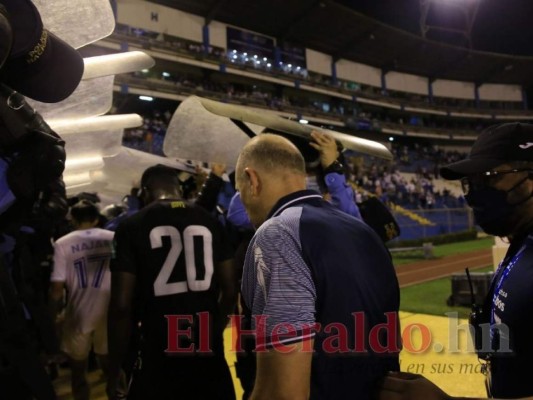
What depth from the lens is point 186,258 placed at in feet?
9.53

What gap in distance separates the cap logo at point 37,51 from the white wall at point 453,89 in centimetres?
4628

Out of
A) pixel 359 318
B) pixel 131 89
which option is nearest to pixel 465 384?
pixel 359 318

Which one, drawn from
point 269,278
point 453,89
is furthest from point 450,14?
point 269,278

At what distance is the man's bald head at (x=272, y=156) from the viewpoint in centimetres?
174

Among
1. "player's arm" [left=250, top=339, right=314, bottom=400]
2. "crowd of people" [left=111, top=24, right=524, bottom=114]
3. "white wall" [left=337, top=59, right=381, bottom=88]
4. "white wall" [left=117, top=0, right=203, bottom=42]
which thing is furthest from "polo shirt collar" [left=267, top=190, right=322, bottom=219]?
"white wall" [left=337, top=59, right=381, bottom=88]

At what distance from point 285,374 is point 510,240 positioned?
3.89ft

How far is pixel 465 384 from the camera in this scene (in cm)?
409

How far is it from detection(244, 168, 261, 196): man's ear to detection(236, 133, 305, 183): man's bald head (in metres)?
0.02

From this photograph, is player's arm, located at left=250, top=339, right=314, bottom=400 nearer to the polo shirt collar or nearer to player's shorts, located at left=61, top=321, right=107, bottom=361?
the polo shirt collar

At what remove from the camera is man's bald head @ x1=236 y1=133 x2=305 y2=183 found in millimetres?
1744

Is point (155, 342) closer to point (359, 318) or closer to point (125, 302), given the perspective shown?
point (125, 302)

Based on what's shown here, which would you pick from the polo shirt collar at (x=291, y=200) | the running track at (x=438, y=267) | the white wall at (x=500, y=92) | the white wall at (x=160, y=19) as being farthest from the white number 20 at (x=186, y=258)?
the white wall at (x=500, y=92)

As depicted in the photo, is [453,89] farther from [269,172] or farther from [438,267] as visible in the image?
[269,172]

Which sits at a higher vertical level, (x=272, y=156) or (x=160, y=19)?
(x=160, y=19)
